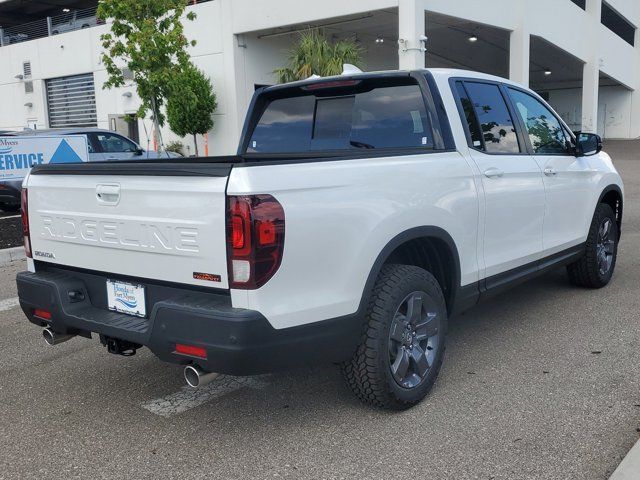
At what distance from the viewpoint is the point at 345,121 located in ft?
14.3

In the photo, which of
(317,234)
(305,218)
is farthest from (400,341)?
(305,218)

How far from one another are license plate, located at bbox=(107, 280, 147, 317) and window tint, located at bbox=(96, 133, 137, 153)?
35.4 ft

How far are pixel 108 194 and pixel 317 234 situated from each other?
113cm

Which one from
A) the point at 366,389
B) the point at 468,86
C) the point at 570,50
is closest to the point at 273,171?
the point at 366,389

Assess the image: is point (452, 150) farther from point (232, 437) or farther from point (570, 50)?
point (570, 50)

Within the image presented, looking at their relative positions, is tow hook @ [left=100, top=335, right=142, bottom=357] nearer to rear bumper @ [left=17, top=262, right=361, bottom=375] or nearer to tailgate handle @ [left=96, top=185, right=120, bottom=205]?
rear bumper @ [left=17, top=262, right=361, bottom=375]

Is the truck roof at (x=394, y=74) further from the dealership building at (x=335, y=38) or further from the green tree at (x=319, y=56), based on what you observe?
the dealership building at (x=335, y=38)

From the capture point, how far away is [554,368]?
4.19 metres

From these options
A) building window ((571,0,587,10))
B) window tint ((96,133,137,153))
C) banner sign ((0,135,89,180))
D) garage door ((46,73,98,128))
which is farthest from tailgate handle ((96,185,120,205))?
building window ((571,0,587,10))

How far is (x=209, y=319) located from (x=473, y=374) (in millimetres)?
2042

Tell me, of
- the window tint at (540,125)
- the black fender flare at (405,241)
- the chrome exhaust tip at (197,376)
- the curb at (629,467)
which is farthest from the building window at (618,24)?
the chrome exhaust tip at (197,376)

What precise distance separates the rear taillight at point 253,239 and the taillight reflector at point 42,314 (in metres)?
1.34

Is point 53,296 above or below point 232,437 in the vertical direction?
above

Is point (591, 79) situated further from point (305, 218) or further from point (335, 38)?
point (305, 218)
